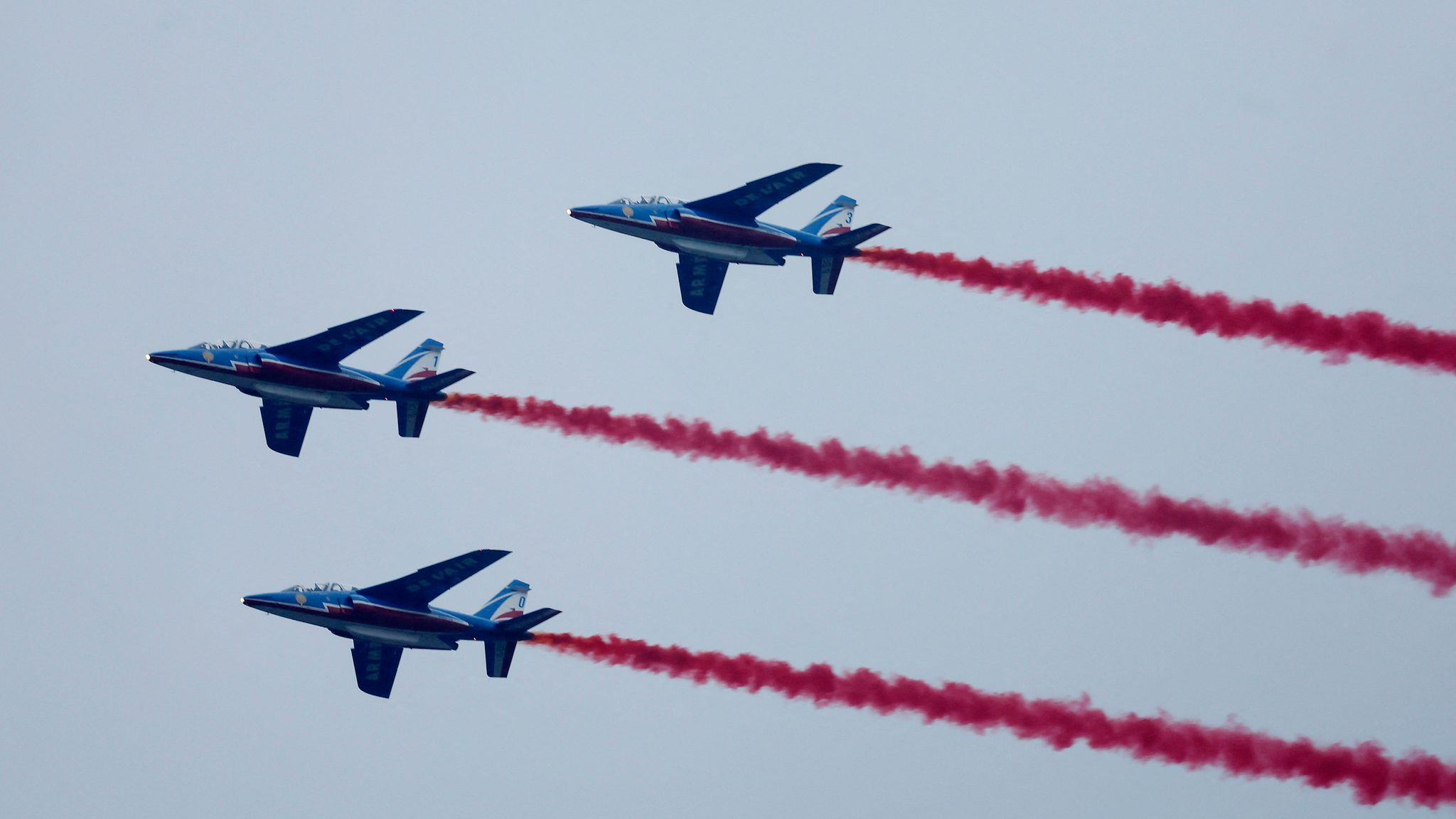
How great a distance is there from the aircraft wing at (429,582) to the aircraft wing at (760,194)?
14125 millimetres

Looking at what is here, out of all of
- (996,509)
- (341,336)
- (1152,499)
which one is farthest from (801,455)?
(341,336)

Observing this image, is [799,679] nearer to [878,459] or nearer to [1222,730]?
[878,459]

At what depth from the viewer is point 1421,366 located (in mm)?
58000

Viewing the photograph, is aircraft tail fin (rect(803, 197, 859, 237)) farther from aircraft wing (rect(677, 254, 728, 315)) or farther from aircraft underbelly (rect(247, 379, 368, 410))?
aircraft underbelly (rect(247, 379, 368, 410))

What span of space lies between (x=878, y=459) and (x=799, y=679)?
7.72m

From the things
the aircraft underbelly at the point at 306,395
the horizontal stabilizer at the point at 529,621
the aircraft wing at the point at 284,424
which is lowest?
the horizontal stabilizer at the point at 529,621

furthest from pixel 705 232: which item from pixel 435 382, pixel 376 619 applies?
pixel 376 619

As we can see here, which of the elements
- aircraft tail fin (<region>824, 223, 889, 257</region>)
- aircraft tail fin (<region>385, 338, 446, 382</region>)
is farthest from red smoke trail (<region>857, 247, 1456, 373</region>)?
aircraft tail fin (<region>385, 338, 446, 382</region>)

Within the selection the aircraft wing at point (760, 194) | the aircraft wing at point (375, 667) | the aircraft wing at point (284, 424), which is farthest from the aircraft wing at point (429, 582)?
the aircraft wing at point (760, 194)

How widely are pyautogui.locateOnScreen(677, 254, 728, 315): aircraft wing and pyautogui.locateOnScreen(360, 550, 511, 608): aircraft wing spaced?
12052 millimetres

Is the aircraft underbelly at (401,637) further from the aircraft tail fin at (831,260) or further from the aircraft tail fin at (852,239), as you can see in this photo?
the aircraft tail fin at (852,239)

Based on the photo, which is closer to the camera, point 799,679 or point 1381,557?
point 1381,557

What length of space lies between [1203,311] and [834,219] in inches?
520

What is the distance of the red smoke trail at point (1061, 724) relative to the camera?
52.8m
